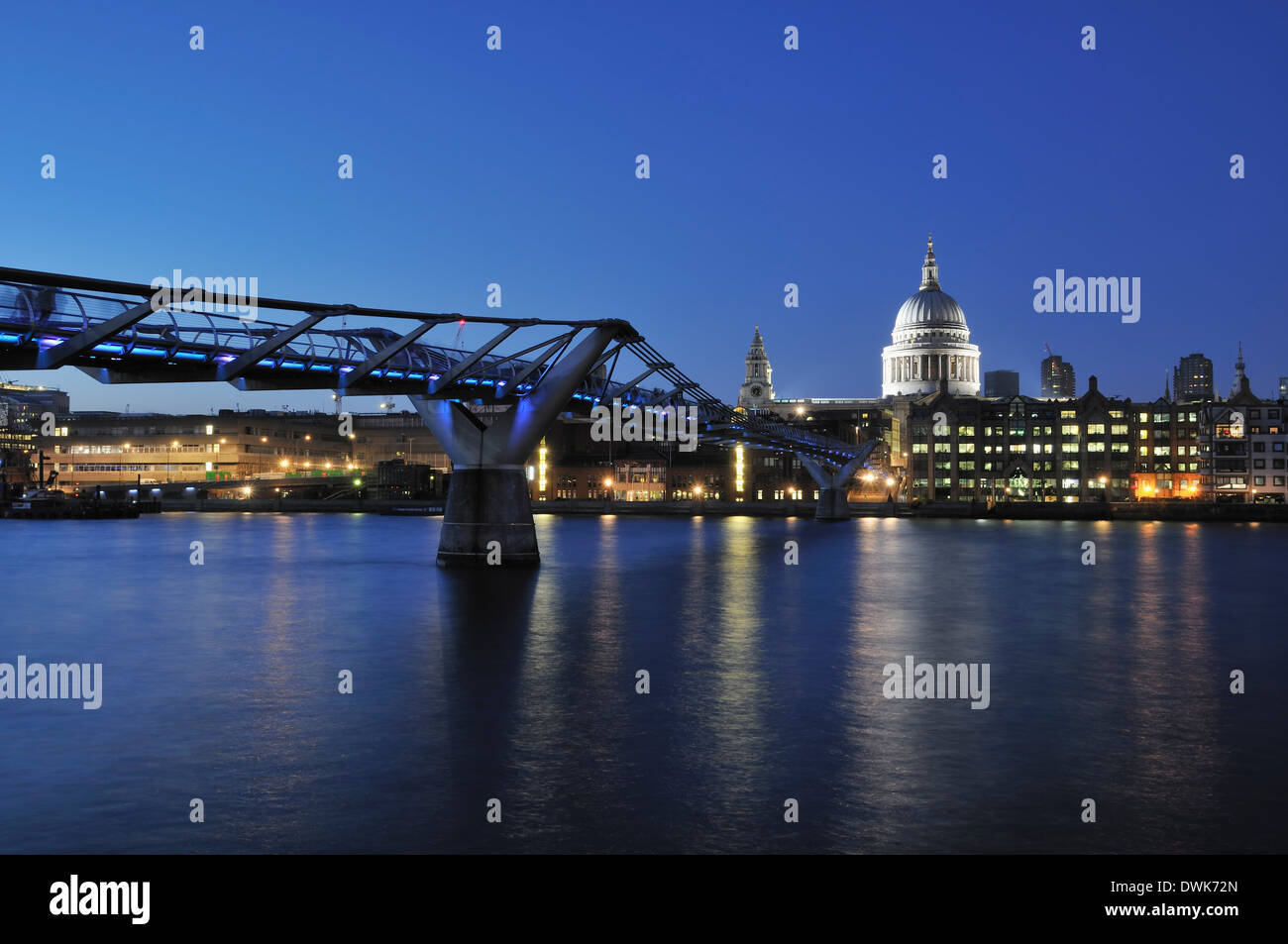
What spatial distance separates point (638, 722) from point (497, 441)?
33595mm

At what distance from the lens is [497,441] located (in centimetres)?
5447

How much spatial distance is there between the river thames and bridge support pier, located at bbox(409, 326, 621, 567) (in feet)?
12.1

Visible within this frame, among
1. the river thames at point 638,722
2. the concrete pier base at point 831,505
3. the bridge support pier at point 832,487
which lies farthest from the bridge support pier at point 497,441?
the concrete pier base at point 831,505

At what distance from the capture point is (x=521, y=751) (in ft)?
63.8

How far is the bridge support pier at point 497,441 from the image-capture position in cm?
5419

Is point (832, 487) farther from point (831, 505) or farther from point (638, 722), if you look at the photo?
point (638, 722)

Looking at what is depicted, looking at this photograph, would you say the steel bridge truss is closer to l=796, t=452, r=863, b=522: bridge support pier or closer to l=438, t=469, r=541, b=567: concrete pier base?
l=438, t=469, r=541, b=567: concrete pier base

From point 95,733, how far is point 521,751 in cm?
819
